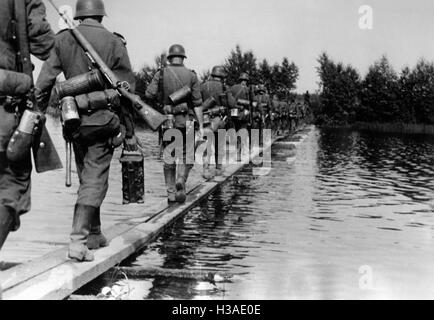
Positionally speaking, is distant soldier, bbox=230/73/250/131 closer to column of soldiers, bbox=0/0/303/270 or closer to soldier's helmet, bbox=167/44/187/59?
soldier's helmet, bbox=167/44/187/59

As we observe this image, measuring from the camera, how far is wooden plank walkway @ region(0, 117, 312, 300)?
552 cm

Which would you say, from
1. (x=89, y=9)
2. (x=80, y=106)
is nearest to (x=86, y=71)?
(x=80, y=106)

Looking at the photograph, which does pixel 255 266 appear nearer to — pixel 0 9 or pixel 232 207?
pixel 0 9

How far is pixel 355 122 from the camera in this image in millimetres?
80312

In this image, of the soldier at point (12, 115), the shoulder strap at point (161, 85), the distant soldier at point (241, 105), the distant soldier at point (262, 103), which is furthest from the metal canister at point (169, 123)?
the distant soldier at point (262, 103)

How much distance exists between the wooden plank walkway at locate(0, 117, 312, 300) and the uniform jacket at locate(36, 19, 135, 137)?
1.43 m

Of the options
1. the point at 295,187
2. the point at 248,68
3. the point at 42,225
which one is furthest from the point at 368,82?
the point at 42,225

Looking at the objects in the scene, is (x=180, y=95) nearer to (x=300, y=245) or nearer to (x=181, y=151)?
(x=181, y=151)

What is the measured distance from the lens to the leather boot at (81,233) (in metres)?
6.23

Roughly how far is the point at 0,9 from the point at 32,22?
0.79 ft

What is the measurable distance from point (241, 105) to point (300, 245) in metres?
11.5

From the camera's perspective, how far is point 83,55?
6.72 m
